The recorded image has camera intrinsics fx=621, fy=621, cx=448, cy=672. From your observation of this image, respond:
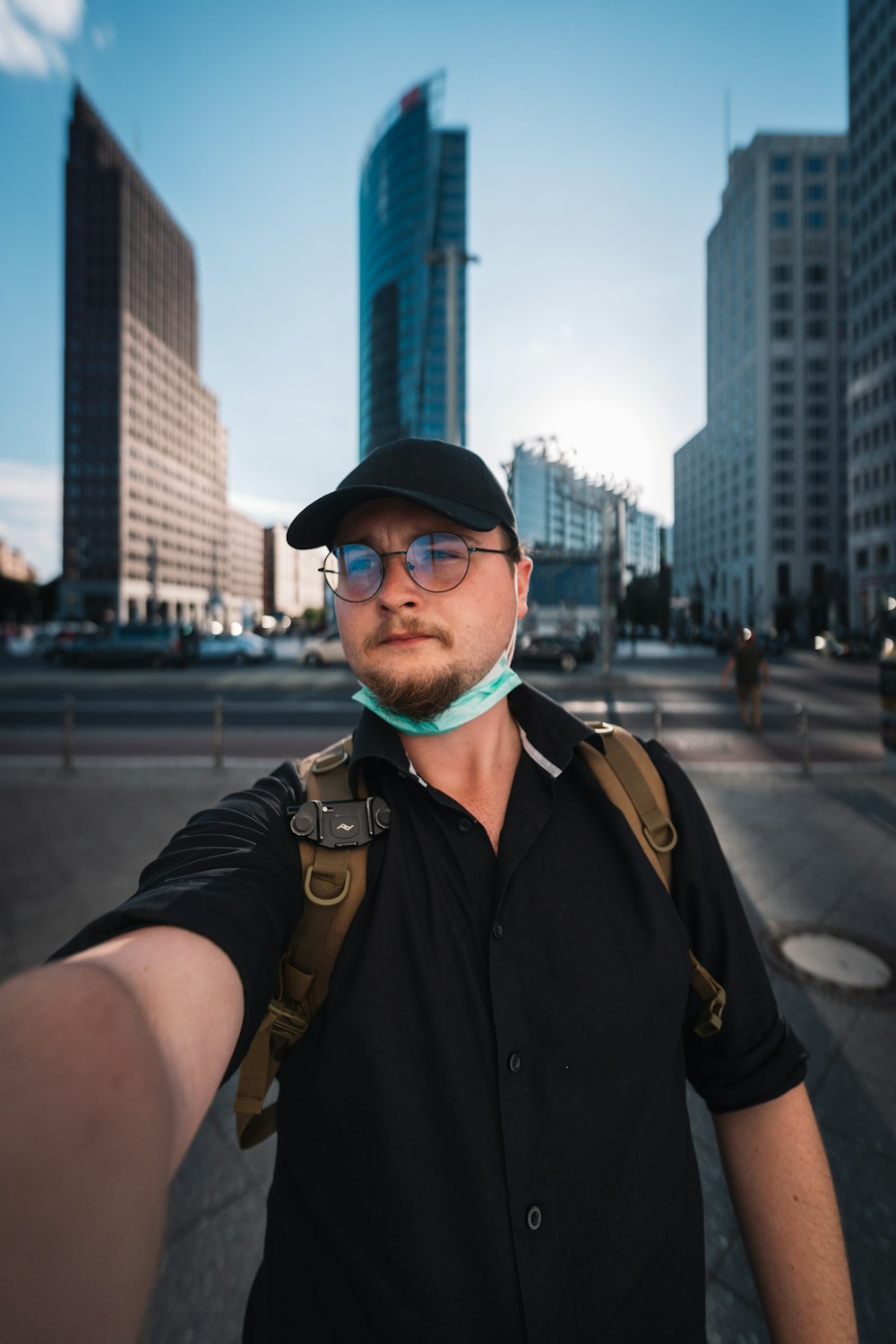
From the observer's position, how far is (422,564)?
143cm

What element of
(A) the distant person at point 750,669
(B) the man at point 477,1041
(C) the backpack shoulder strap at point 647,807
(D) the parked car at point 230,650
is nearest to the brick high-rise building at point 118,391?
(D) the parked car at point 230,650

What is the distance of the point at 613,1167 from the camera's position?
43.8 inches

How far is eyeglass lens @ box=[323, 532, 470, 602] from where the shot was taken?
1429 millimetres

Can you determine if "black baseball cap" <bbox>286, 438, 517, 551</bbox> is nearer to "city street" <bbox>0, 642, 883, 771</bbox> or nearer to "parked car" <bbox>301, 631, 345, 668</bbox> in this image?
"city street" <bbox>0, 642, 883, 771</bbox>

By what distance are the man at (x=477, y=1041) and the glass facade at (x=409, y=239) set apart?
301ft

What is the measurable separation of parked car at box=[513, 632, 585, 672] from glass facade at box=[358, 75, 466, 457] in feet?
220

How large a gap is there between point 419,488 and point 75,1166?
1.23 meters

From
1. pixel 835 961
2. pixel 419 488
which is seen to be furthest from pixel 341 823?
pixel 835 961

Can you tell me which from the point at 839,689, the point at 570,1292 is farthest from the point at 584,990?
the point at 839,689

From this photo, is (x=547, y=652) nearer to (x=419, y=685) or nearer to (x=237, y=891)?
(x=419, y=685)

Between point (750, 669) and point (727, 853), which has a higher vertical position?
point (750, 669)

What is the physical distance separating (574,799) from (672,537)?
129 metres

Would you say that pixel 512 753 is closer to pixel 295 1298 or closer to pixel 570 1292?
pixel 570 1292

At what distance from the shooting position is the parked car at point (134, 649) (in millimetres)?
27734
